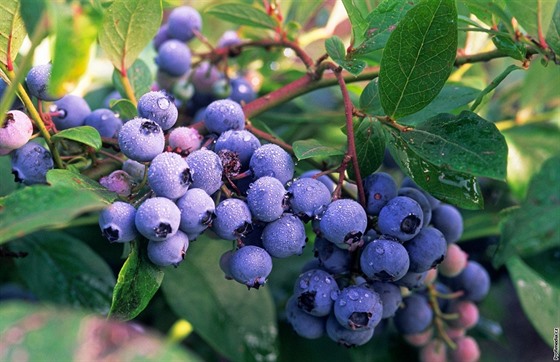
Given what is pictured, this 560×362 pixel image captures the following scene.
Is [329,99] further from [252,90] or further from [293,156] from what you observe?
[293,156]

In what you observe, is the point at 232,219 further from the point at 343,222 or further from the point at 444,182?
the point at 444,182

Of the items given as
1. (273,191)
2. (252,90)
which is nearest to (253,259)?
(273,191)

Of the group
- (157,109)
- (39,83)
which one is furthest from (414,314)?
(39,83)

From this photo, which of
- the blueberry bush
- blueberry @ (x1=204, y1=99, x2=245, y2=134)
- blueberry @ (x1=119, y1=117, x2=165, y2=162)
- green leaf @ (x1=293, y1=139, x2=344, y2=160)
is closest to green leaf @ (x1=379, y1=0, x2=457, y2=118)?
the blueberry bush

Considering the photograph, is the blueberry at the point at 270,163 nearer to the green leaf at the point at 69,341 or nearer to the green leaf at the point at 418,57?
the green leaf at the point at 418,57

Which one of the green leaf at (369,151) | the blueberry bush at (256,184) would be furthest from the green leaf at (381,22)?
the green leaf at (369,151)

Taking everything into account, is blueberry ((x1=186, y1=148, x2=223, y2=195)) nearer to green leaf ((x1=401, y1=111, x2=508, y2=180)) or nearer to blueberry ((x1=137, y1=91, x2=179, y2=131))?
blueberry ((x1=137, y1=91, x2=179, y2=131))
